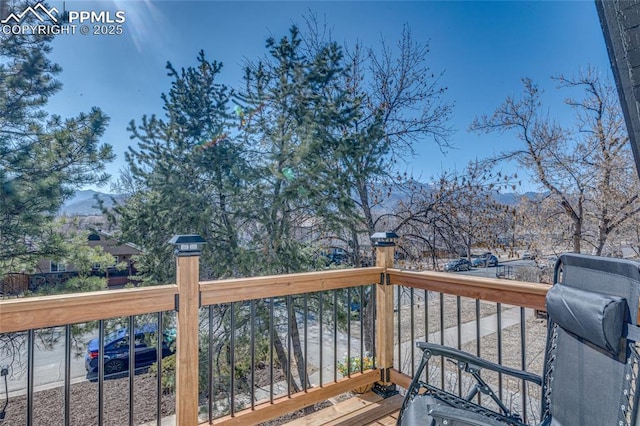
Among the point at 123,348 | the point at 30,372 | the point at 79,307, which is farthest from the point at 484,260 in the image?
the point at 123,348

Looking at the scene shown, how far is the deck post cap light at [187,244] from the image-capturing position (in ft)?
5.55

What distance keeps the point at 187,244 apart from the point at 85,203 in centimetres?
611

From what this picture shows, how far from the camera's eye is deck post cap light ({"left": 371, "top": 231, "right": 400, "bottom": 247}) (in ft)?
8.40

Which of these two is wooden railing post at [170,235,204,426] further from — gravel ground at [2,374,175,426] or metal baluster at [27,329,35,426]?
gravel ground at [2,374,175,426]

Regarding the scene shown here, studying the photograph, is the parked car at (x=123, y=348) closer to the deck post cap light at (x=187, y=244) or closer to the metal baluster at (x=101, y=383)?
the metal baluster at (x=101, y=383)

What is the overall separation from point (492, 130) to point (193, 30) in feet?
24.0

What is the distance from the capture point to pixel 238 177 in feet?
20.7

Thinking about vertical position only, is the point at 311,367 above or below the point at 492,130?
below

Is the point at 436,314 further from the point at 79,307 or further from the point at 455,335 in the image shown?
the point at 79,307

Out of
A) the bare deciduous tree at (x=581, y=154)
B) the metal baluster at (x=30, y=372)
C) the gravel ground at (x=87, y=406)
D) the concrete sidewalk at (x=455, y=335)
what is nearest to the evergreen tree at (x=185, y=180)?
the gravel ground at (x=87, y=406)

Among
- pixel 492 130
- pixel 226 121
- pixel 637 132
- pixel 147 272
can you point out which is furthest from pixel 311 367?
pixel 637 132

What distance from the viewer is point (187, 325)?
1750 millimetres

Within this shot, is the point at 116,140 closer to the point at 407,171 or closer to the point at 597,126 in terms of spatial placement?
the point at 407,171

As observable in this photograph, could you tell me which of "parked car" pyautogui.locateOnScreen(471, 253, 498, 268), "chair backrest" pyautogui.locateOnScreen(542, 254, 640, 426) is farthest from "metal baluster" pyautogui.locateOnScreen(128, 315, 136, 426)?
"parked car" pyautogui.locateOnScreen(471, 253, 498, 268)
